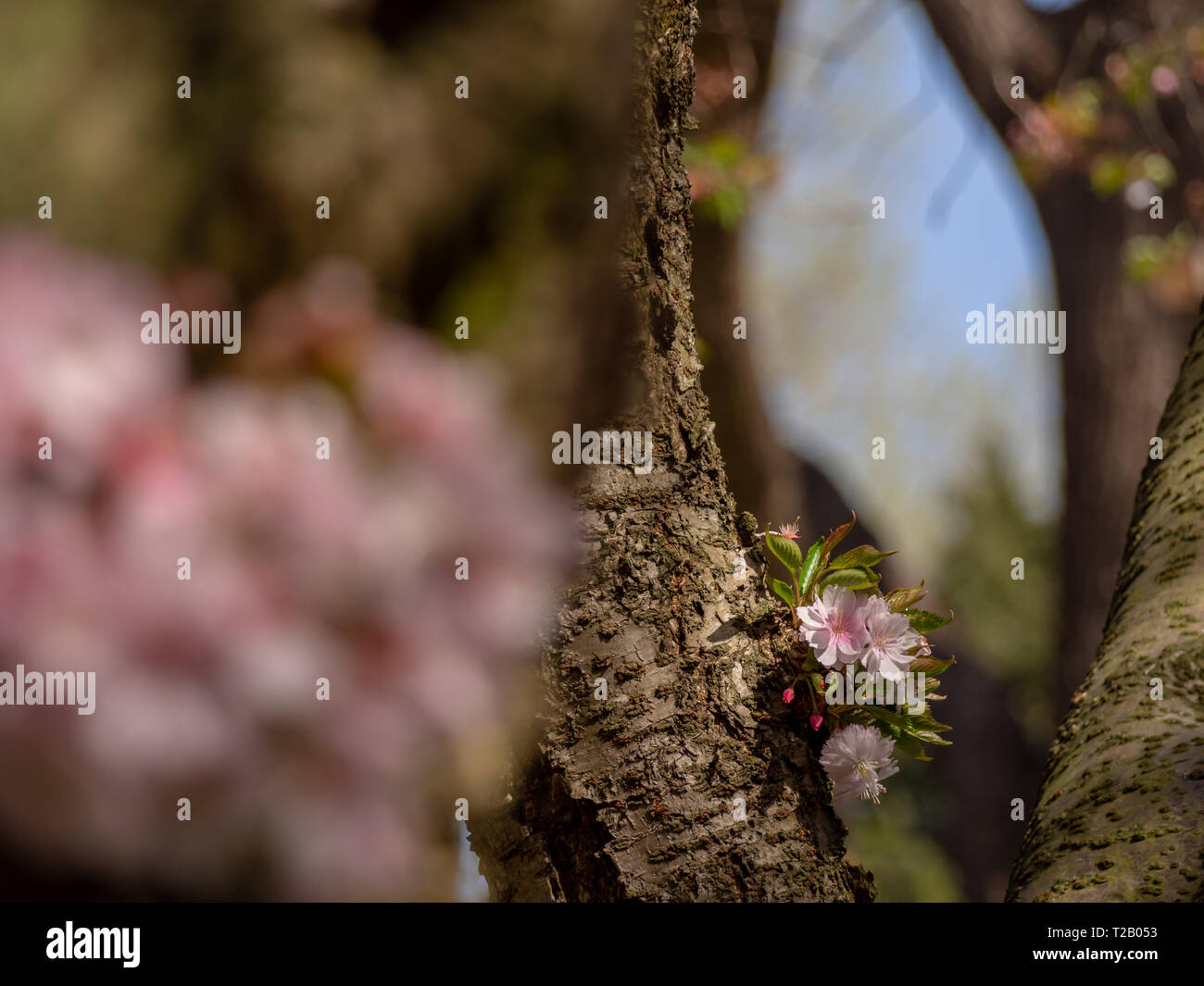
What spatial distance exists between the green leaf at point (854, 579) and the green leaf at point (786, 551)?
3cm

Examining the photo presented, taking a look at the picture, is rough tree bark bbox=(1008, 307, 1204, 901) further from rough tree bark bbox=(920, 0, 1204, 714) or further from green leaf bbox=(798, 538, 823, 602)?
rough tree bark bbox=(920, 0, 1204, 714)

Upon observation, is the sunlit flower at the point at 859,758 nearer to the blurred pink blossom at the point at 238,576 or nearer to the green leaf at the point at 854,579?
the green leaf at the point at 854,579

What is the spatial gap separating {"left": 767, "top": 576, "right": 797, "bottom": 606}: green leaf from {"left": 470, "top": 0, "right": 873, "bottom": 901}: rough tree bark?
2 centimetres

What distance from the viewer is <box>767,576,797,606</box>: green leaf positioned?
0.86m

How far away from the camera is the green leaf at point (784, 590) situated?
86cm

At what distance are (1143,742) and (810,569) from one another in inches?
14.2

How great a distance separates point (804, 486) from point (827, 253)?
5778 millimetres

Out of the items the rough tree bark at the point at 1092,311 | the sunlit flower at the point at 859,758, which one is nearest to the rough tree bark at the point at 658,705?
the sunlit flower at the point at 859,758

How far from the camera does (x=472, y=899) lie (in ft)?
2.26

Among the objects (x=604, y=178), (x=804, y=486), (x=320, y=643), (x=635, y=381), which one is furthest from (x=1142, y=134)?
(x=320, y=643)

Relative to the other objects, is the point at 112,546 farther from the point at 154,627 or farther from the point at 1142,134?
the point at 1142,134

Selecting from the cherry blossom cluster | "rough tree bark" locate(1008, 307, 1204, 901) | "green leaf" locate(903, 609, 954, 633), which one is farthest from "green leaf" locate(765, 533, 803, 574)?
"rough tree bark" locate(1008, 307, 1204, 901)

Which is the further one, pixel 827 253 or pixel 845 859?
pixel 827 253

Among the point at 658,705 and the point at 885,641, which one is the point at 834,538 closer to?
the point at 885,641
